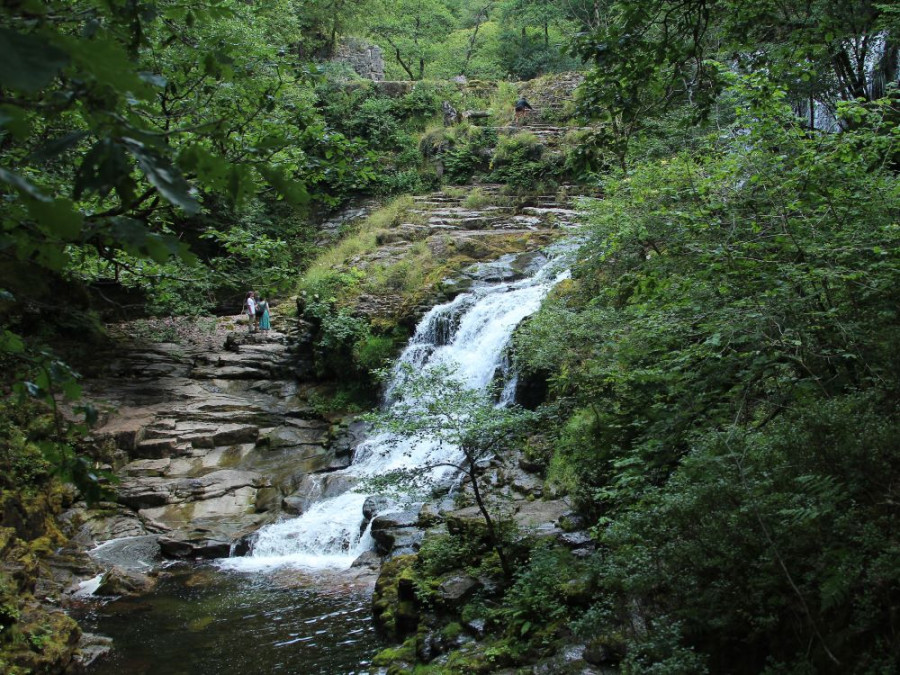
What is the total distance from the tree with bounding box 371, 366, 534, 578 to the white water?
2.17 feet

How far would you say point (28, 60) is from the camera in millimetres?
1170

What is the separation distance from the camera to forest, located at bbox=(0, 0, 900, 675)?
1979 millimetres

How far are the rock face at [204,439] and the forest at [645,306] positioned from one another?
2687mm

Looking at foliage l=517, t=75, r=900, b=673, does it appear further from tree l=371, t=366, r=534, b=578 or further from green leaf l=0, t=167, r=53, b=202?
green leaf l=0, t=167, r=53, b=202

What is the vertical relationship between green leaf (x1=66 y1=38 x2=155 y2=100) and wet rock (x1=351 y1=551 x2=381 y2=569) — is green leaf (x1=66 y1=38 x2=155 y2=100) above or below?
above

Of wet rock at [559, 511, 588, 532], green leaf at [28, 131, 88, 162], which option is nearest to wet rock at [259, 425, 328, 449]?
wet rock at [559, 511, 588, 532]

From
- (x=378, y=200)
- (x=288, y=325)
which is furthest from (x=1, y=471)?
(x=378, y=200)

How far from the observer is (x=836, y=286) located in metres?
4.19

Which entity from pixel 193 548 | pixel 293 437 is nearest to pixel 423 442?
pixel 293 437

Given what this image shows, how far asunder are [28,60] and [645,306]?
468cm

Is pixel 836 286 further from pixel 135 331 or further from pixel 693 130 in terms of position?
pixel 135 331

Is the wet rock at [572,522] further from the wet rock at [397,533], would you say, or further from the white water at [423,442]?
the wet rock at [397,533]

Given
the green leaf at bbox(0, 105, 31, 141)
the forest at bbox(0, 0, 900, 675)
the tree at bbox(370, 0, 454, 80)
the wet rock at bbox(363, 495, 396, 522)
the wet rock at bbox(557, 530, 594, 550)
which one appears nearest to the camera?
the green leaf at bbox(0, 105, 31, 141)

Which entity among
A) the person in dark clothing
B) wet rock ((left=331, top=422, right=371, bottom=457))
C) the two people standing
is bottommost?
wet rock ((left=331, top=422, right=371, bottom=457))
